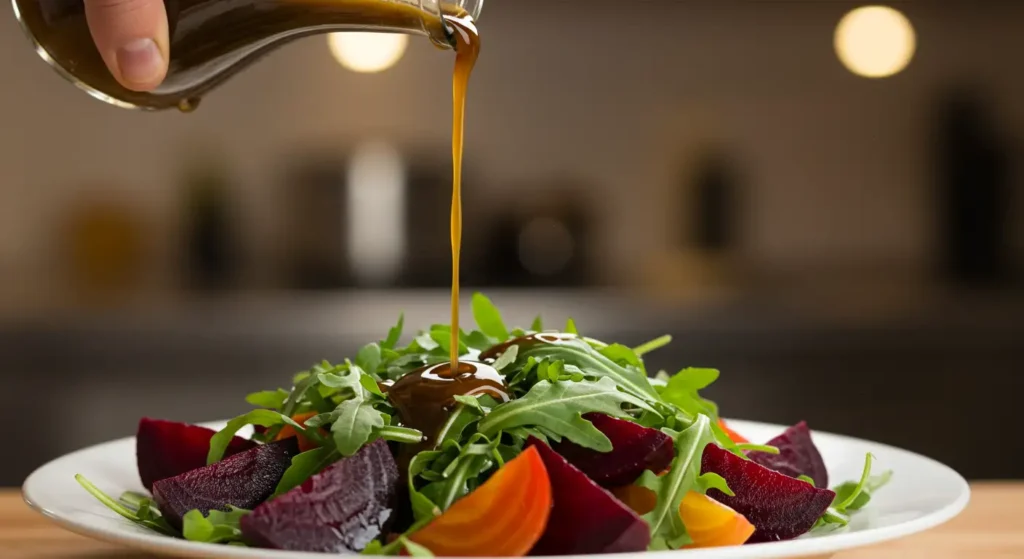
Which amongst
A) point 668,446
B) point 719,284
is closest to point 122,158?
point 719,284

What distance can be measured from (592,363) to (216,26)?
21.5 inches

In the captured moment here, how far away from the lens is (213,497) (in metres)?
1.08

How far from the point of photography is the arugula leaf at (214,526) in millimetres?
943

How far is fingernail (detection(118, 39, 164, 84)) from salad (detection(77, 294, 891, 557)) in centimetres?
36

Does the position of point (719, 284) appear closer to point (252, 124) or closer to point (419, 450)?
point (252, 124)

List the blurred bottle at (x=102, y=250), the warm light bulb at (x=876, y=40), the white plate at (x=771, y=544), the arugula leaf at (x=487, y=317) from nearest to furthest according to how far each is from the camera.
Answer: the white plate at (x=771, y=544) → the arugula leaf at (x=487, y=317) → the blurred bottle at (x=102, y=250) → the warm light bulb at (x=876, y=40)

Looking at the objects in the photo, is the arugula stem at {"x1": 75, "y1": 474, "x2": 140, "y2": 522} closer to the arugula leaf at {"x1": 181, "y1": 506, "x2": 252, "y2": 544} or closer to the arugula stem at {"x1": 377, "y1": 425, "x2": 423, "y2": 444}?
the arugula leaf at {"x1": 181, "y1": 506, "x2": 252, "y2": 544}

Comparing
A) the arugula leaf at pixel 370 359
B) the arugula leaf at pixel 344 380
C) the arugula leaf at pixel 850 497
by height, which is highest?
the arugula leaf at pixel 344 380

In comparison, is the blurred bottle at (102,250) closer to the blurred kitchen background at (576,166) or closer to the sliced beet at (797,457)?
the blurred kitchen background at (576,166)

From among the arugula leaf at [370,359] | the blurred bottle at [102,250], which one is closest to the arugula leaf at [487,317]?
the arugula leaf at [370,359]

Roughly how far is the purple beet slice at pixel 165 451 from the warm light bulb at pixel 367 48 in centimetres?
294

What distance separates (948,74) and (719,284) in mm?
1106

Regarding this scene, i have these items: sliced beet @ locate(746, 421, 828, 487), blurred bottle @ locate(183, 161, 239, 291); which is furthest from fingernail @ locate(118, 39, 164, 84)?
blurred bottle @ locate(183, 161, 239, 291)

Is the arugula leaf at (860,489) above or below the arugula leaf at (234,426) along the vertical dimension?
below
